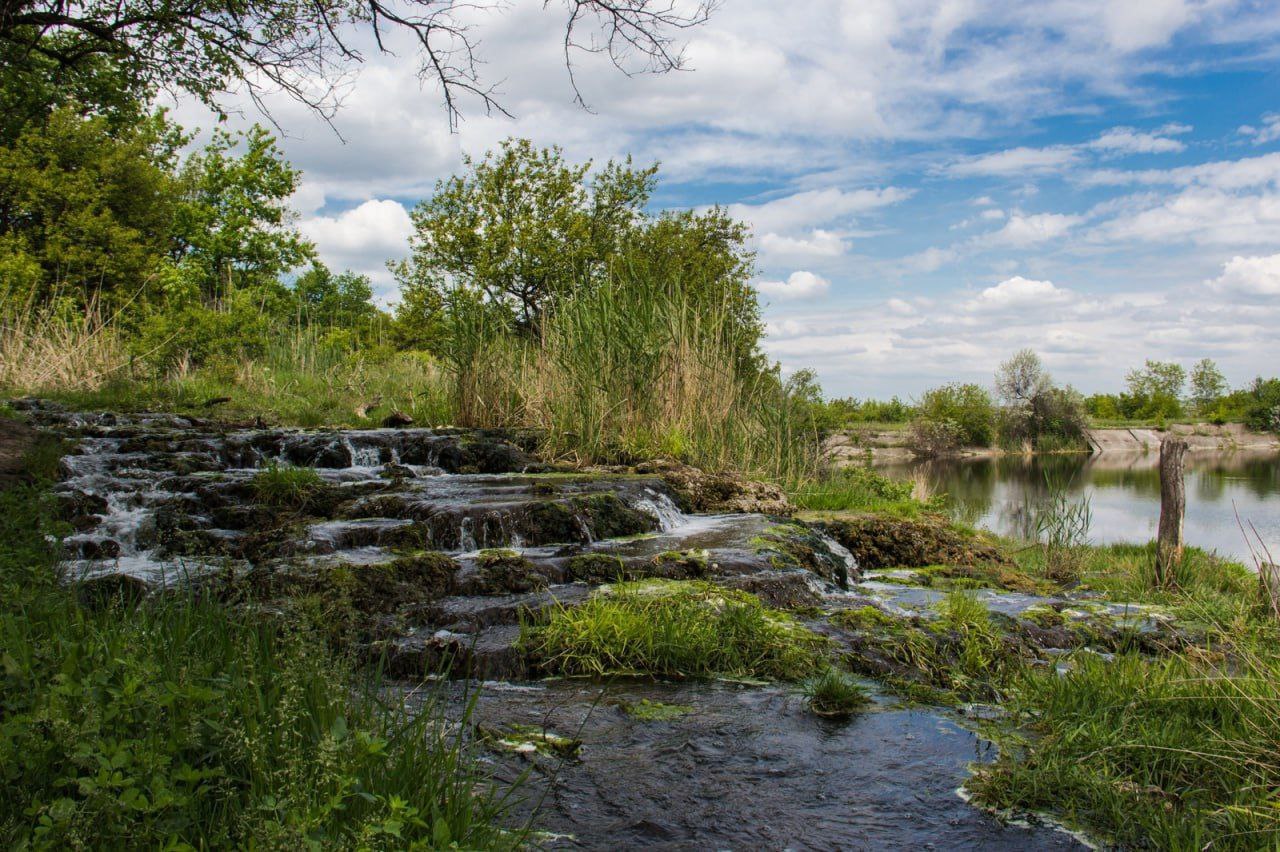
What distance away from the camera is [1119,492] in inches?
1043

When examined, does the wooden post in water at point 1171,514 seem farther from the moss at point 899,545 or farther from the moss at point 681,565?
the moss at point 681,565

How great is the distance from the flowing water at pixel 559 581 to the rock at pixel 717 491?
43 centimetres

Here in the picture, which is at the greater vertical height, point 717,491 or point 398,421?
point 398,421

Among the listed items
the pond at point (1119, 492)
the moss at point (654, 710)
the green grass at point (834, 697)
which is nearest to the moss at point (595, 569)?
the moss at point (654, 710)

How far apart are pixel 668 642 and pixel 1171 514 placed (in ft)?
24.7

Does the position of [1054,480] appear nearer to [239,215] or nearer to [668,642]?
[668,642]

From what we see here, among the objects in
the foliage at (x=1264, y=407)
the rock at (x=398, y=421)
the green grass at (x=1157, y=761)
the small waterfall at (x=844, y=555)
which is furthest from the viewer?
the foliage at (x=1264, y=407)

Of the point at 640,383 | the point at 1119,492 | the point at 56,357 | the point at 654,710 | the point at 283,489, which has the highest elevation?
the point at 56,357

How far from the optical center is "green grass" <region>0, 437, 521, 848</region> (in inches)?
75.0

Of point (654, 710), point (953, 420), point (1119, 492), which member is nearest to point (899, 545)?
point (654, 710)

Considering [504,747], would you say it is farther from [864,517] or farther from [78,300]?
[78,300]

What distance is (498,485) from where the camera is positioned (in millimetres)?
8367

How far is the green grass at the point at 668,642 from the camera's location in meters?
4.39

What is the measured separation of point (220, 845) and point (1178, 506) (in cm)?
1011
